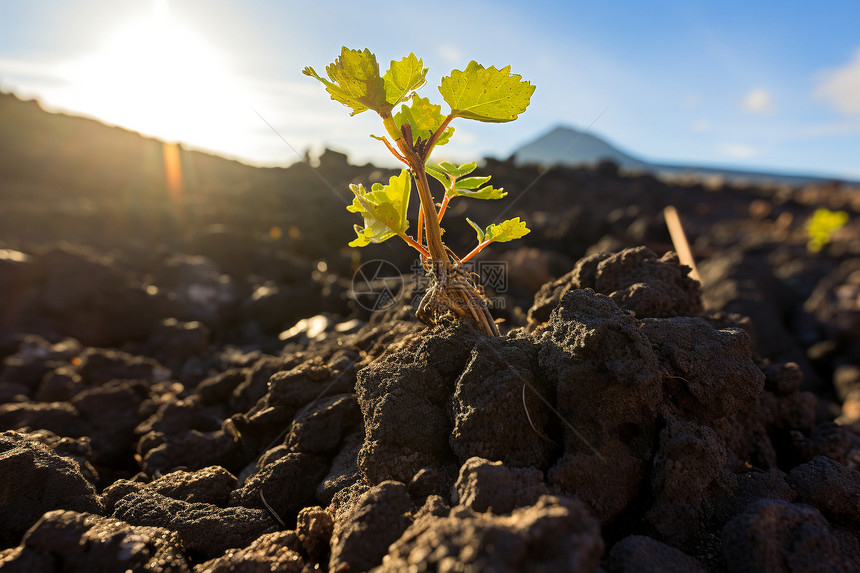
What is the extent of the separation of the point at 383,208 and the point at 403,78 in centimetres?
54

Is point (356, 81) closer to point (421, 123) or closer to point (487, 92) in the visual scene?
point (421, 123)

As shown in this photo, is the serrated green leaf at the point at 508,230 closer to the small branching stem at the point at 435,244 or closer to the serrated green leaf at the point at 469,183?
the small branching stem at the point at 435,244

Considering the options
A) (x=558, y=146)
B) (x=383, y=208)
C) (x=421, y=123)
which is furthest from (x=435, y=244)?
(x=558, y=146)

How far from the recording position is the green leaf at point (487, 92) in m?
1.74

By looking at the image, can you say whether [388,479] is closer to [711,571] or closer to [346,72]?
[711,571]

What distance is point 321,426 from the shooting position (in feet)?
7.62

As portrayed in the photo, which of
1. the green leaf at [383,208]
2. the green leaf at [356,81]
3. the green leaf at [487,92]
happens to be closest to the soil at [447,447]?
the green leaf at [383,208]

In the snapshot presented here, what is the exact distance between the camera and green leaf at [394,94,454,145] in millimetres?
1841

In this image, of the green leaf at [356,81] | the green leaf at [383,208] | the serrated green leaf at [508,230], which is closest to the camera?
the green leaf at [356,81]

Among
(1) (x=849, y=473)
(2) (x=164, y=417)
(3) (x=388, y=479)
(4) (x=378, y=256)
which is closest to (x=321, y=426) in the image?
(3) (x=388, y=479)

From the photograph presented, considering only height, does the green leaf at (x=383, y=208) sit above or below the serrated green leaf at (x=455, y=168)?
below

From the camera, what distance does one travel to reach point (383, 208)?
1752mm

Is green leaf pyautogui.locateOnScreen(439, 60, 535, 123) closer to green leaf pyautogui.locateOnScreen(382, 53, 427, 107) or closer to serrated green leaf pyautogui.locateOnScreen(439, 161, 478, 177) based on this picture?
green leaf pyautogui.locateOnScreen(382, 53, 427, 107)

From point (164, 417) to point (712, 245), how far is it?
1609 cm
